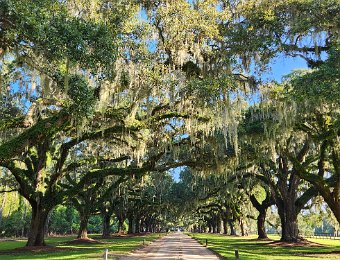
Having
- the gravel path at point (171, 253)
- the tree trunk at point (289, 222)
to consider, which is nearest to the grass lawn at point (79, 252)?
the gravel path at point (171, 253)

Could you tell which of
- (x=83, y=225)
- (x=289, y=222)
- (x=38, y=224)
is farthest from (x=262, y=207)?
(x=38, y=224)

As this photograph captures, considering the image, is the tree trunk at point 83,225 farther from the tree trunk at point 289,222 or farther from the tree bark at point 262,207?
the tree bark at point 262,207

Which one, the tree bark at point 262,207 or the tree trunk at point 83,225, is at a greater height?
the tree bark at point 262,207

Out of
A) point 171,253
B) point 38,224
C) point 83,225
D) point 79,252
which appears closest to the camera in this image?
point 171,253

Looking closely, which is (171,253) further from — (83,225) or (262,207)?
(262,207)

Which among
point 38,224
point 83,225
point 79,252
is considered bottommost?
point 79,252

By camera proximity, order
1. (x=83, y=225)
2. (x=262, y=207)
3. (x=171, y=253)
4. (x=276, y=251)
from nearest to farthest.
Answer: (x=171, y=253), (x=276, y=251), (x=83, y=225), (x=262, y=207)

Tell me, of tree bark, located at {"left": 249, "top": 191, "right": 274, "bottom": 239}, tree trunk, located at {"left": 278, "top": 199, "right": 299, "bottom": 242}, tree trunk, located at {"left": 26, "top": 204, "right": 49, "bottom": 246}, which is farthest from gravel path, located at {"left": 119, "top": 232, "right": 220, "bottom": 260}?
tree bark, located at {"left": 249, "top": 191, "right": 274, "bottom": 239}

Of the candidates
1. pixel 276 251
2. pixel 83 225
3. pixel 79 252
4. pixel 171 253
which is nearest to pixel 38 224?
pixel 79 252

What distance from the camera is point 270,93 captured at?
50.7 feet

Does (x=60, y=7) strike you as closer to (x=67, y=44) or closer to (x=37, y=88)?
(x=67, y=44)

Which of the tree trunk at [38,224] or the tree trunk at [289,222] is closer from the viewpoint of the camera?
the tree trunk at [38,224]

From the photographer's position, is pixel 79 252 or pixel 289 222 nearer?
pixel 79 252

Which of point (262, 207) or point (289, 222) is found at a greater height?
point (262, 207)
